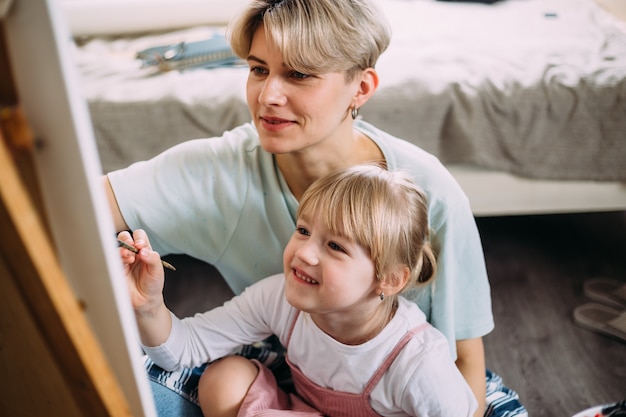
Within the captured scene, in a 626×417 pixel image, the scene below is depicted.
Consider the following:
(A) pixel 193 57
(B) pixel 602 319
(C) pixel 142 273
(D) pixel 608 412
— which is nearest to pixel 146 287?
(C) pixel 142 273

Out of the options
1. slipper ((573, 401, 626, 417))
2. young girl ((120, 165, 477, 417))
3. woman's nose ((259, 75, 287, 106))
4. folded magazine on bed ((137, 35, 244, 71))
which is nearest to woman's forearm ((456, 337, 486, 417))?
young girl ((120, 165, 477, 417))

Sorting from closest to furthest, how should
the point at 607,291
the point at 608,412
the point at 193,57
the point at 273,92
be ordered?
the point at 273,92 < the point at 608,412 < the point at 607,291 < the point at 193,57

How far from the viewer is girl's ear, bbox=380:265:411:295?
37.6 inches

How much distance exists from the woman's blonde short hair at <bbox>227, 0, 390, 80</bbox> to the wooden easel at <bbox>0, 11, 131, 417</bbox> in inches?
23.8

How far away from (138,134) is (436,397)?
47.2 inches

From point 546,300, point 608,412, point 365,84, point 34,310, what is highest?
point 34,310

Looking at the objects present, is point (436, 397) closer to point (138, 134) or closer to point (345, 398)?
point (345, 398)

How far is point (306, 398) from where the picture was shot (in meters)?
1.04

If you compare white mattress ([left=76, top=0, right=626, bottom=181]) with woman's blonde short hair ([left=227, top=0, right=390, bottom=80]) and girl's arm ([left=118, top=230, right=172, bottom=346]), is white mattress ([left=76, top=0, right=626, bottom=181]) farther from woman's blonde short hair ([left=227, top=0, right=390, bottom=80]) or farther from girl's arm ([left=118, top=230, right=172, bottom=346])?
girl's arm ([left=118, top=230, right=172, bottom=346])

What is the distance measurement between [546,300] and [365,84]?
1.12 m

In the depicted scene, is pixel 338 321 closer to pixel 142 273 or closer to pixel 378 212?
pixel 378 212

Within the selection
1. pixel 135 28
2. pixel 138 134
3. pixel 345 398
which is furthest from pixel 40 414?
pixel 135 28

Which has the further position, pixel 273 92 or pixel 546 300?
pixel 546 300

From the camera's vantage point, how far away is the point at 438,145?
69.9 inches
